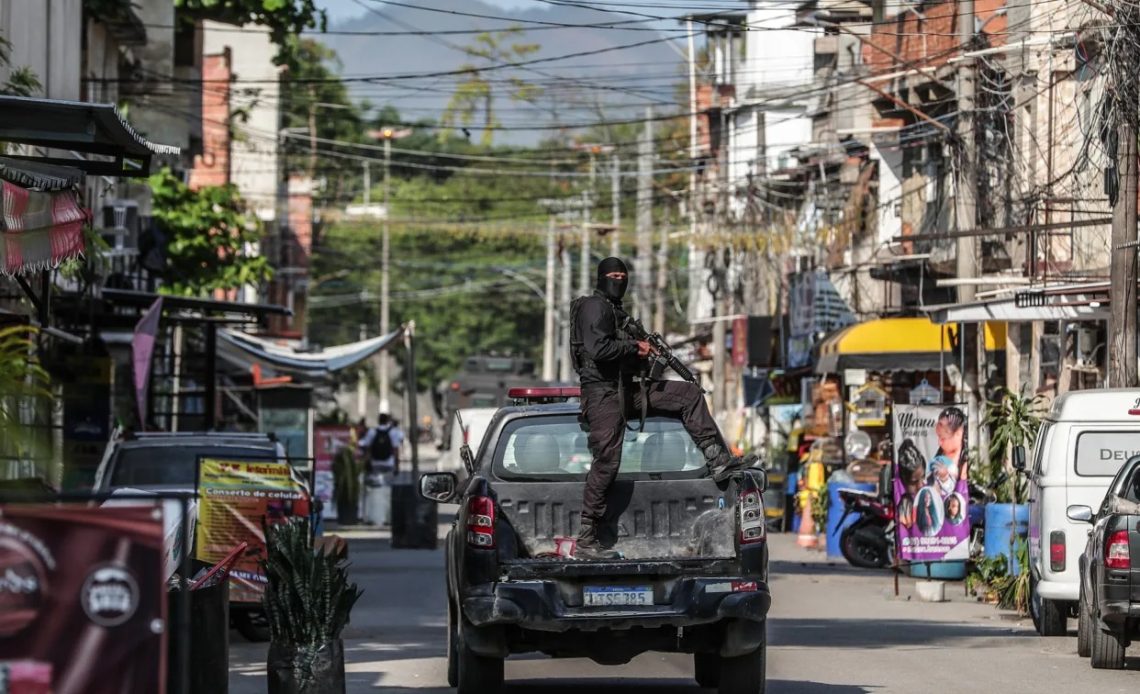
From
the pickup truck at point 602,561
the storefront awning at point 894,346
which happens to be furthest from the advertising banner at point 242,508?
the storefront awning at point 894,346

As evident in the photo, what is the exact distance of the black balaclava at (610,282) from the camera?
12406 millimetres

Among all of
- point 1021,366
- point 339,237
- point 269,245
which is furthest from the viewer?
point 339,237

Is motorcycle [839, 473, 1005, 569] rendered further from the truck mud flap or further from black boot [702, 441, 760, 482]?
Answer: the truck mud flap

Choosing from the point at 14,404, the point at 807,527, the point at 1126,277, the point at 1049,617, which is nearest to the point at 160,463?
the point at 14,404

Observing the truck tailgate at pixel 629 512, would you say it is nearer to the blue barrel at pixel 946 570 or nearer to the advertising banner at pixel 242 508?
the advertising banner at pixel 242 508

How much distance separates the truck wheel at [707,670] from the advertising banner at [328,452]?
75.9 feet

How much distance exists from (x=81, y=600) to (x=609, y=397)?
582cm

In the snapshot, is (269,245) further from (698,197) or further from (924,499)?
(924,499)

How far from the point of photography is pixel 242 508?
16438mm

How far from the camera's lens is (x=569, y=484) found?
12.0 m

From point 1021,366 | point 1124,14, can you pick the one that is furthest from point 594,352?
point 1021,366

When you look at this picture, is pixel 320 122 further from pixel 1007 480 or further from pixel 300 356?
pixel 1007 480

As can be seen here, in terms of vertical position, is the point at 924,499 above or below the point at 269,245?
below

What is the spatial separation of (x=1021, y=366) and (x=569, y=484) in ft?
68.4
